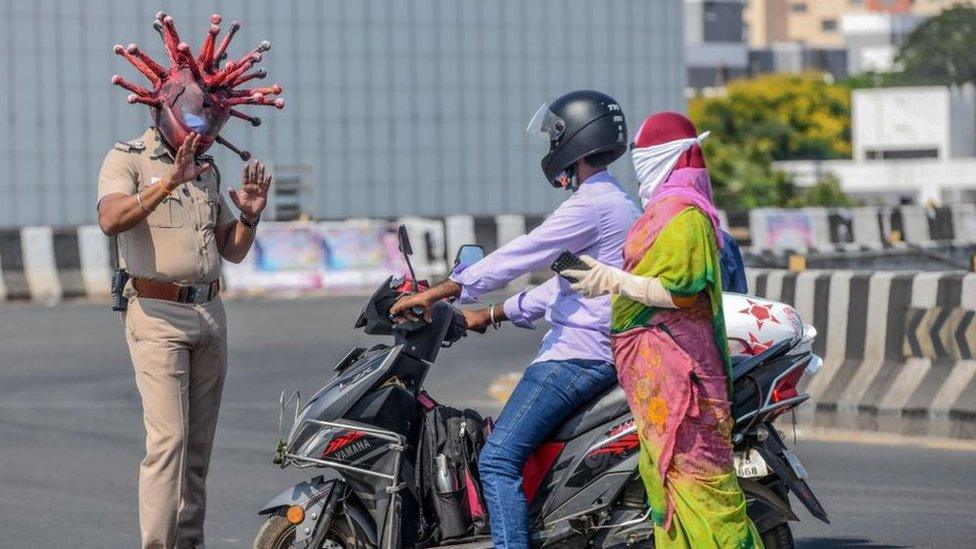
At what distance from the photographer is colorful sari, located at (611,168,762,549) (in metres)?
6.03

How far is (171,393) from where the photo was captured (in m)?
7.08

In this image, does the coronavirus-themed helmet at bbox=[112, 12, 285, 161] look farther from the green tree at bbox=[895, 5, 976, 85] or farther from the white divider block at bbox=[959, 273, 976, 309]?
the green tree at bbox=[895, 5, 976, 85]

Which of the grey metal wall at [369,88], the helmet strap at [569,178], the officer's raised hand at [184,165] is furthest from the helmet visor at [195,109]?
the grey metal wall at [369,88]

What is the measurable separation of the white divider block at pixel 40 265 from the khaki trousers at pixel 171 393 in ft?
57.7

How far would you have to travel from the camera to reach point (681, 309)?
608cm

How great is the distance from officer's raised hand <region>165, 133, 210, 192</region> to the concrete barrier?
6.31m

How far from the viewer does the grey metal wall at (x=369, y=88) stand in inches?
1473

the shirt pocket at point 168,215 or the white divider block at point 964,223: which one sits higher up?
the shirt pocket at point 168,215

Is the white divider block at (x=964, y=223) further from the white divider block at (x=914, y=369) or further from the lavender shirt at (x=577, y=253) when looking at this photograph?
the lavender shirt at (x=577, y=253)

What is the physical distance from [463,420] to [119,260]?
147 cm

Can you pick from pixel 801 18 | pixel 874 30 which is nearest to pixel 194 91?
pixel 874 30

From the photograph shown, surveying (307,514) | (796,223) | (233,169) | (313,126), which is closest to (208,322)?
(307,514)

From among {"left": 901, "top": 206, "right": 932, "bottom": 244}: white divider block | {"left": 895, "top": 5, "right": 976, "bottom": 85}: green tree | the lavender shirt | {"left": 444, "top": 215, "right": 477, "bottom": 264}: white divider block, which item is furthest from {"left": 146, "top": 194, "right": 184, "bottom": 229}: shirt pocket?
{"left": 895, "top": 5, "right": 976, "bottom": 85}: green tree

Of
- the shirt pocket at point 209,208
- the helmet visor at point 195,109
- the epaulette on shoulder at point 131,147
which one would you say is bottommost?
the shirt pocket at point 209,208
